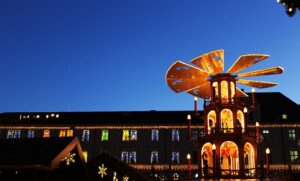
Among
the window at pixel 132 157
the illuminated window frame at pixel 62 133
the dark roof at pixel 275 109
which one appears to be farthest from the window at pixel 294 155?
the illuminated window frame at pixel 62 133

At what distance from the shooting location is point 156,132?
51969mm

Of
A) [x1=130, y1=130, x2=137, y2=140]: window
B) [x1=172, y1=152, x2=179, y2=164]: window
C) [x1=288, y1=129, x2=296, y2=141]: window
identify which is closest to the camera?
[x1=288, y1=129, x2=296, y2=141]: window

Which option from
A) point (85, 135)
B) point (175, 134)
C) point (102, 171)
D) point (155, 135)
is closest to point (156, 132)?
point (155, 135)

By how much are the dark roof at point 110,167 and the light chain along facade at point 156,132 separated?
34.4m

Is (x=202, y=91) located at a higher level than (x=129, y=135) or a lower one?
higher

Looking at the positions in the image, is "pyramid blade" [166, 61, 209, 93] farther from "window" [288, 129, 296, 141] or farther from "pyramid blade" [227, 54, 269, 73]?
"window" [288, 129, 296, 141]

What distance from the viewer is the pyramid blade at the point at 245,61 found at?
24.4 meters

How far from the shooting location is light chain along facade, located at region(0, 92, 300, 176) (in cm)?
5003

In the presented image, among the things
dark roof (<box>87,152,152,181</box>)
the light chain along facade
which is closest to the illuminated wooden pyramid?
dark roof (<box>87,152,152,181</box>)

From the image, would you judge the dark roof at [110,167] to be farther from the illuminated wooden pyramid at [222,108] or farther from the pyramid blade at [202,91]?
the pyramid blade at [202,91]

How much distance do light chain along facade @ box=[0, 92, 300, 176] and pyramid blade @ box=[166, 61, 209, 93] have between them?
955 inches

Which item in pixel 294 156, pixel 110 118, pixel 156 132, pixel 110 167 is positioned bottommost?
pixel 110 167

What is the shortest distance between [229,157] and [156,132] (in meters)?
28.2

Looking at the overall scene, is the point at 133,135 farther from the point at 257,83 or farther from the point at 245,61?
the point at 245,61
